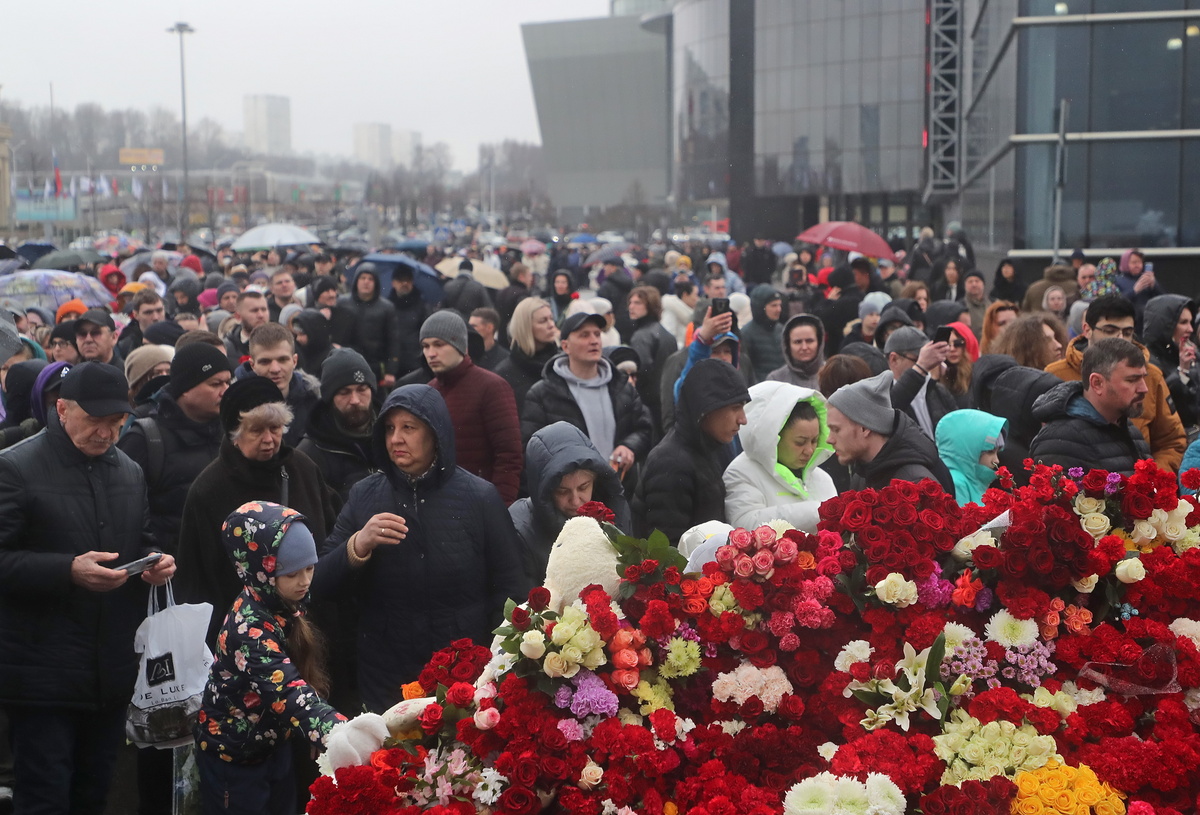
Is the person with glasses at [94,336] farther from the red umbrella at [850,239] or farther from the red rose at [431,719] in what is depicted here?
the red umbrella at [850,239]

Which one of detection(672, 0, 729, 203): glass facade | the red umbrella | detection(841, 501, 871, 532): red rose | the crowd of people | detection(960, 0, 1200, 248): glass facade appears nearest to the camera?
detection(841, 501, 871, 532): red rose

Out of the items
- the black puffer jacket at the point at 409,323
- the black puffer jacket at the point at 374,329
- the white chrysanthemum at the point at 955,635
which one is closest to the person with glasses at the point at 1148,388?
the white chrysanthemum at the point at 955,635

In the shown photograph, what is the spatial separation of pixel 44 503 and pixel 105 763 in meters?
1.15

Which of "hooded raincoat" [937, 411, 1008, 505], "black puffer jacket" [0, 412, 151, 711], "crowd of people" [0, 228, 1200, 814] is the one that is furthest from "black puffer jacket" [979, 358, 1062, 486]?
"black puffer jacket" [0, 412, 151, 711]

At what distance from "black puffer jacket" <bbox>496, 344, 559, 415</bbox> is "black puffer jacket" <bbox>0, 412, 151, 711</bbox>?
13.0 ft

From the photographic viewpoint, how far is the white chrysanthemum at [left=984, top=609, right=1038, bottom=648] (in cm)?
315

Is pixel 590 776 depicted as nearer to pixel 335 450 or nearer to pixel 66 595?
pixel 66 595

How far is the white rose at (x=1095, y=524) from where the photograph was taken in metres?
3.27

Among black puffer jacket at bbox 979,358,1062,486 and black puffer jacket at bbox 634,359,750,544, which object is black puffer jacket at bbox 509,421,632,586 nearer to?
black puffer jacket at bbox 634,359,750,544

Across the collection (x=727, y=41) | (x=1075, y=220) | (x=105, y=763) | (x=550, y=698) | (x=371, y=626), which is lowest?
(x=105, y=763)

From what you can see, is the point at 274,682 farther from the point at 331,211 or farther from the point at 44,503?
the point at 331,211

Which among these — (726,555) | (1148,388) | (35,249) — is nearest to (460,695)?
(726,555)

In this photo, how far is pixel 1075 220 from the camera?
2136cm

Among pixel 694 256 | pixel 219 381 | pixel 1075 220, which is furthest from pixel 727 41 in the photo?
pixel 219 381
